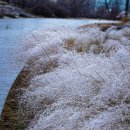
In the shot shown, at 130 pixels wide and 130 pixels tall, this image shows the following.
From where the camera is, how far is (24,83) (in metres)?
3.42

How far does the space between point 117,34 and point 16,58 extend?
188 centimetres

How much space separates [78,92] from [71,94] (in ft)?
0.17

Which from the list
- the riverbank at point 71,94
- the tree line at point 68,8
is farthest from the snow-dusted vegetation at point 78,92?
the tree line at point 68,8

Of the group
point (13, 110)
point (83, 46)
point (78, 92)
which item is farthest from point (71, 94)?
point (83, 46)

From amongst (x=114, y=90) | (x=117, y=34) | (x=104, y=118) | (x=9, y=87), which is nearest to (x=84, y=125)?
(x=104, y=118)

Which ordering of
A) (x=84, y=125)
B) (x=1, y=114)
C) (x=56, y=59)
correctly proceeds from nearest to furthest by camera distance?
1. (x=84, y=125)
2. (x=1, y=114)
3. (x=56, y=59)

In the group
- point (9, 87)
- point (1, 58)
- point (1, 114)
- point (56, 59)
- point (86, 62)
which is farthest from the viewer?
point (1, 58)

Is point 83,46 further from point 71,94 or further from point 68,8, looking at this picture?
point 68,8

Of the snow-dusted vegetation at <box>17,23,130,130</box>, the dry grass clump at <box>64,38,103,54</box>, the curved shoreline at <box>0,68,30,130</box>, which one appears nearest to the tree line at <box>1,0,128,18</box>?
the dry grass clump at <box>64,38,103,54</box>

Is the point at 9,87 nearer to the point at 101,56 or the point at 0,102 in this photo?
the point at 0,102

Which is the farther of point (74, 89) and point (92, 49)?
point (92, 49)

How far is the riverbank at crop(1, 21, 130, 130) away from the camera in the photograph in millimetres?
2443

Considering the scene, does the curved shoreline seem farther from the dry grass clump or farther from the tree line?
the tree line

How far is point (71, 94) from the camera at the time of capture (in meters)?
2.83
